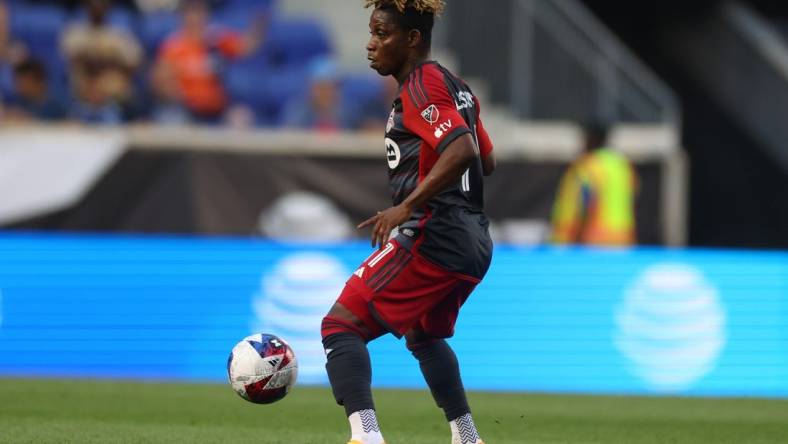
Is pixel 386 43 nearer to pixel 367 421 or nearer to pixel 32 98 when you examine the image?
pixel 367 421

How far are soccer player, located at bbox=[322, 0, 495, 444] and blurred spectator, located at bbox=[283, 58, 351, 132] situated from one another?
886cm

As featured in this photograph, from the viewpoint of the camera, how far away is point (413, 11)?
5496 mm

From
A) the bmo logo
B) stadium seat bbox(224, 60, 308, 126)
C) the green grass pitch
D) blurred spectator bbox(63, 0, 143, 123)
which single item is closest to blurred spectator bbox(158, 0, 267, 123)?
stadium seat bbox(224, 60, 308, 126)

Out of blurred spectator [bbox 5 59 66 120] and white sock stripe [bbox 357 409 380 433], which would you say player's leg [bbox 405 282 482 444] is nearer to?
white sock stripe [bbox 357 409 380 433]

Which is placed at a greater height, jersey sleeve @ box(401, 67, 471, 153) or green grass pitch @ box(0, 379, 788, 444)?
jersey sleeve @ box(401, 67, 471, 153)

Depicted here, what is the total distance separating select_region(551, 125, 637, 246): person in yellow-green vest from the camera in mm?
12180

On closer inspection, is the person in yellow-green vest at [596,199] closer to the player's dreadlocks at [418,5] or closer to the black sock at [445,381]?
the black sock at [445,381]

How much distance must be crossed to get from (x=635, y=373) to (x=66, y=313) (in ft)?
14.8

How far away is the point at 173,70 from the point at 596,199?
5.23 meters

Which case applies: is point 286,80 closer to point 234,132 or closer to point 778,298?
point 234,132

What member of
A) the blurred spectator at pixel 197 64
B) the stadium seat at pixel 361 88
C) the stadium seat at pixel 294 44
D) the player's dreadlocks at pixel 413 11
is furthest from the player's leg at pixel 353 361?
the stadium seat at pixel 294 44

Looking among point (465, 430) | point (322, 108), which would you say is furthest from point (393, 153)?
point (322, 108)

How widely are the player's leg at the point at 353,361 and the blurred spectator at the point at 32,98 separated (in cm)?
934

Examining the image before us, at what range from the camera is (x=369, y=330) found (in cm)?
548
